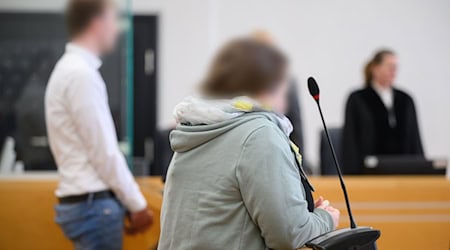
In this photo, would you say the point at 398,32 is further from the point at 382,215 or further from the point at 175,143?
the point at 175,143

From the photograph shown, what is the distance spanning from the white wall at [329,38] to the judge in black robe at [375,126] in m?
1.80

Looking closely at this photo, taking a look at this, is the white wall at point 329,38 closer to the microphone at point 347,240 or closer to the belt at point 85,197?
the belt at point 85,197

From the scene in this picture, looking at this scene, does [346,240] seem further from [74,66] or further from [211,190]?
[74,66]

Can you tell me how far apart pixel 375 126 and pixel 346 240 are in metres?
2.13

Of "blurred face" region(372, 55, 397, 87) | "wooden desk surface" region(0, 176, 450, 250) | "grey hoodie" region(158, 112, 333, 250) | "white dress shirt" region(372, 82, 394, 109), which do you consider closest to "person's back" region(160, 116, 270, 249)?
"grey hoodie" region(158, 112, 333, 250)

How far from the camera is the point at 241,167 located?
1.29 metres

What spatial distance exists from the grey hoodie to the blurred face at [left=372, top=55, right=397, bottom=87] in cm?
235

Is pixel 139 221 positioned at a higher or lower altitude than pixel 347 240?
lower

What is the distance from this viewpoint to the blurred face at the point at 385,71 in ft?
11.9

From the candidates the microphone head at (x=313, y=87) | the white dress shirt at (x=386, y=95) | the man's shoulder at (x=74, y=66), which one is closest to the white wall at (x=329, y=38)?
the white dress shirt at (x=386, y=95)

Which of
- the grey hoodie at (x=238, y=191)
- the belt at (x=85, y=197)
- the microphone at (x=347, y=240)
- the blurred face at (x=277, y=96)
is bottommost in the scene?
the belt at (x=85, y=197)

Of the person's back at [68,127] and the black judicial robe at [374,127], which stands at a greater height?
the person's back at [68,127]

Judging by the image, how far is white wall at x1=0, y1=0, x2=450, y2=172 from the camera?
5.24 meters

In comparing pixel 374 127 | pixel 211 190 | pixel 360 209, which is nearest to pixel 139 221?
pixel 360 209
